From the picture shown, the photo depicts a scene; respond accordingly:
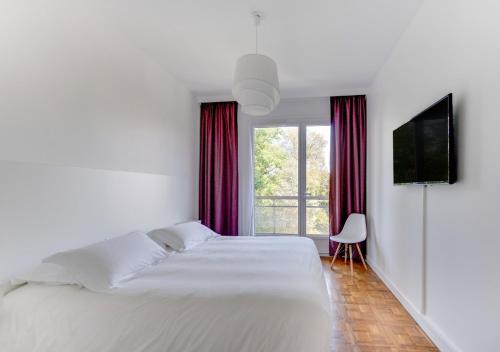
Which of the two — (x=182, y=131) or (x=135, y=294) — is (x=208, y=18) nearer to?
(x=182, y=131)

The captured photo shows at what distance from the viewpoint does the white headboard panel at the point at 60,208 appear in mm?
1801

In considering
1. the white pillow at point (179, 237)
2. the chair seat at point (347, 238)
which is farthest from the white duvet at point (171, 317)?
the chair seat at point (347, 238)

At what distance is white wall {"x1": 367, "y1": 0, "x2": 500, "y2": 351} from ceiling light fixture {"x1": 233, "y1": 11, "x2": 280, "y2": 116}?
1.26m

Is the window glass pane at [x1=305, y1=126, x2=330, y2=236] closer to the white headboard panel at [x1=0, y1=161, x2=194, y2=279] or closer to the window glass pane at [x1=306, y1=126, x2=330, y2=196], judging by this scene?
the window glass pane at [x1=306, y1=126, x2=330, y2=196]

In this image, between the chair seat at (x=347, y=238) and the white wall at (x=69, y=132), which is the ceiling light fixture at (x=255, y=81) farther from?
the chair seat at (x=347, y=238)

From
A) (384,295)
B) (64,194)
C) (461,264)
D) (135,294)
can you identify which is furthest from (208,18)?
(384,295)

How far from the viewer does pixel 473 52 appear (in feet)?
5.56

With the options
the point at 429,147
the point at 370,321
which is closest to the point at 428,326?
the point at 370,321

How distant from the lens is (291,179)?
4797 mm

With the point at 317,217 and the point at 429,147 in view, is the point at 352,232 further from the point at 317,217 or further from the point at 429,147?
the point at 429,147

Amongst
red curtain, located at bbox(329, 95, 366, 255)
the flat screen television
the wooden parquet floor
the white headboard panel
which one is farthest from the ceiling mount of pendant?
the wooden parquet floor

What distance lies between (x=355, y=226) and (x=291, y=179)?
1.24 metres

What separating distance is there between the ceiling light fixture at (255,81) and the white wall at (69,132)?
4.17ft

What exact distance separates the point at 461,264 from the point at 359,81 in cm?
301
